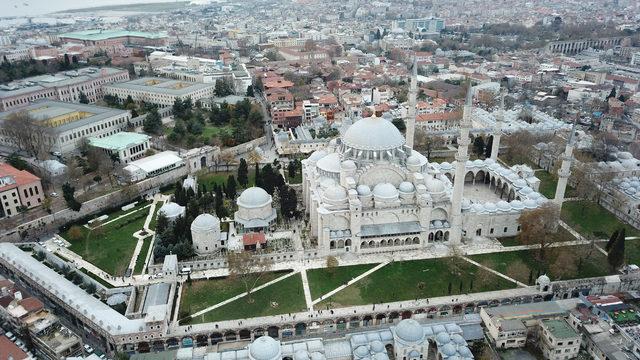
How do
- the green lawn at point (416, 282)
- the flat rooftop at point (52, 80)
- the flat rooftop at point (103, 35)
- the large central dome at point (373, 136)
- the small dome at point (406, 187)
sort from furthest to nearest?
the flat rooftop at point (103, 35)
the flat rooftop at point (52, 80)
the large central dome at point (373, 136)
the small dome at point (406, 187)
the green lawn at point (416, 282)

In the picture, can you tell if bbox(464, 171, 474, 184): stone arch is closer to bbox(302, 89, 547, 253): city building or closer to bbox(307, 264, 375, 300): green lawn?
bbox(302, 89, 547, 253): city building

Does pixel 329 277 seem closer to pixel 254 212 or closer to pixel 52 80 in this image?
pixel 254 212

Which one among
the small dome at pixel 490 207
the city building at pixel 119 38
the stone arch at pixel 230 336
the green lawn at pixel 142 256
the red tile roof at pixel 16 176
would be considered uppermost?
the city building at pixel 119 38

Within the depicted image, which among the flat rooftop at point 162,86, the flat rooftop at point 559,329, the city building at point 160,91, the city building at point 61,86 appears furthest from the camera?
the flat rooftop at point 162,86

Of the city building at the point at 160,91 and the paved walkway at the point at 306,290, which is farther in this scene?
the city building at the point at 160,91

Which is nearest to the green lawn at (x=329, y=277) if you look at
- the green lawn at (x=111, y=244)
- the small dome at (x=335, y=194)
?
the small dome at (x=335, y=194)

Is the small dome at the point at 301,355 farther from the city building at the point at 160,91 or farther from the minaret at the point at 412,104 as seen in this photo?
the city building at the point at 160,91

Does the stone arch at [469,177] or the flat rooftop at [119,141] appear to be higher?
the flat rooftop at [119,141]
